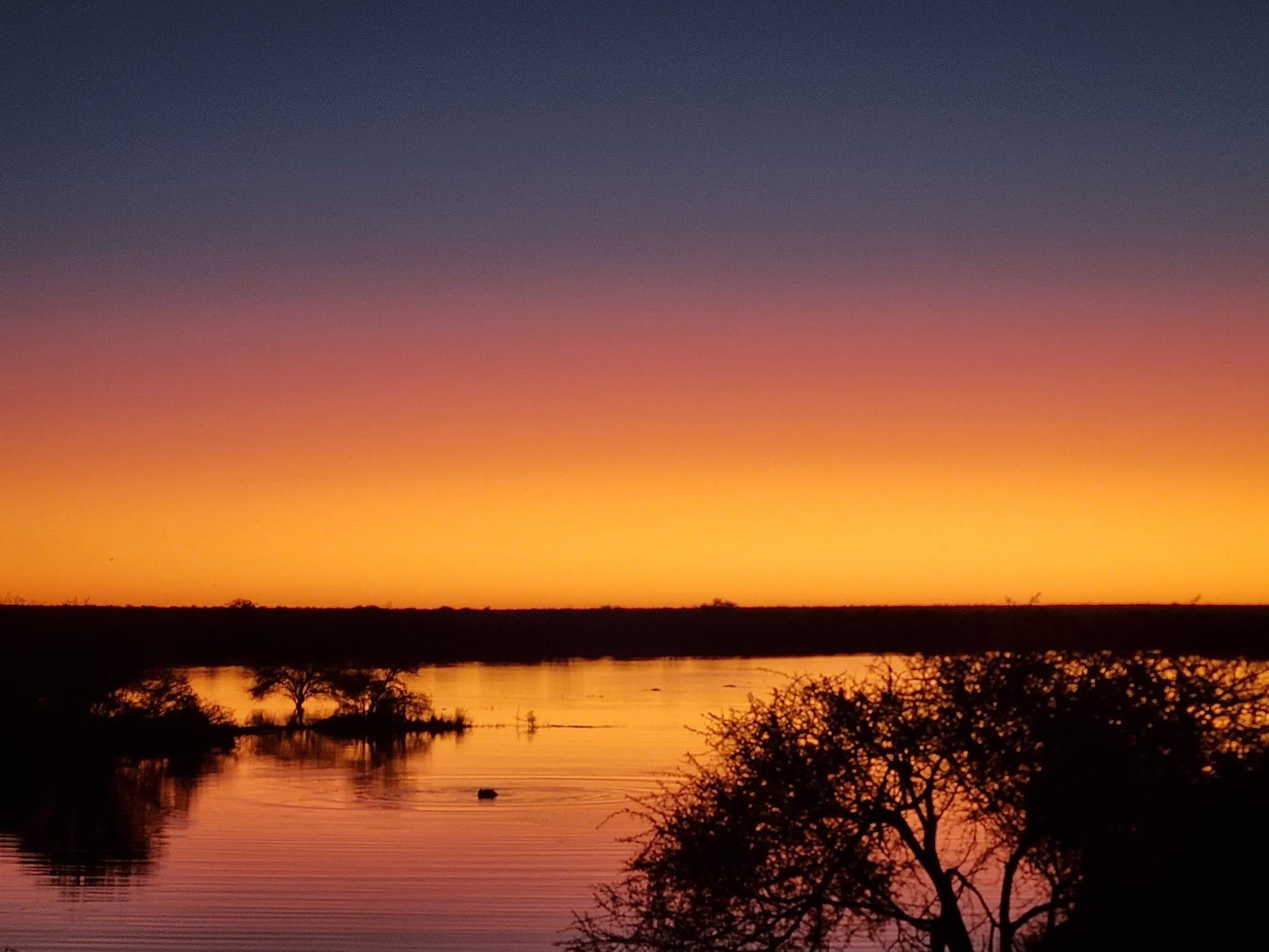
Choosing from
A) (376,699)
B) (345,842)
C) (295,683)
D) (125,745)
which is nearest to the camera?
(345,842)

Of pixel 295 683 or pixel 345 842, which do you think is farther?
pixel 295 683

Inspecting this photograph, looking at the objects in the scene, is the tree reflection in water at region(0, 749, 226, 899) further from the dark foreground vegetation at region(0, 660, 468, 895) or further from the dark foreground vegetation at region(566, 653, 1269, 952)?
the dark foreground vegetation at region(566, 653, 1269, 952)

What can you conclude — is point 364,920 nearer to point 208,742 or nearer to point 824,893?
point 824,893

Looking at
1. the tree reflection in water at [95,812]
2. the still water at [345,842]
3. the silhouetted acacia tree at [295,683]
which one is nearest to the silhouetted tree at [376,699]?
the silhouetted acacia tree at [295,683]

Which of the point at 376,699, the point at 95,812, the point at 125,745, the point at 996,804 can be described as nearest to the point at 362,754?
the point at 376,699

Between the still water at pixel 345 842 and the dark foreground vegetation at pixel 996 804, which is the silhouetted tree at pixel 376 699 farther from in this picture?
the dark foreground vegetation at pixel 996 804

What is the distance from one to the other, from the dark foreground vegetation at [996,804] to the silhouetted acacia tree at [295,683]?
254ft

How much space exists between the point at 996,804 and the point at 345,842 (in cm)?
3745

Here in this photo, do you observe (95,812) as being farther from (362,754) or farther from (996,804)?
(996,804)

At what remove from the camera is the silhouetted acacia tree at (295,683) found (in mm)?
99625

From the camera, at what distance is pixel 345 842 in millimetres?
55906

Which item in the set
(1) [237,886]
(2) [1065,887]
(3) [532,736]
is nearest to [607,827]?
(1) [237,886]

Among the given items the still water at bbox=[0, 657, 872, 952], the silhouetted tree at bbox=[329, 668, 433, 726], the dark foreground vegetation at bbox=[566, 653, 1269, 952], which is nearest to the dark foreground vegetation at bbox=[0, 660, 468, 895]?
the silhouetted tree at bbox=[329, 668, 433, 726]

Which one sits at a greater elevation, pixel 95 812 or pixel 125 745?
pixel 125 745
